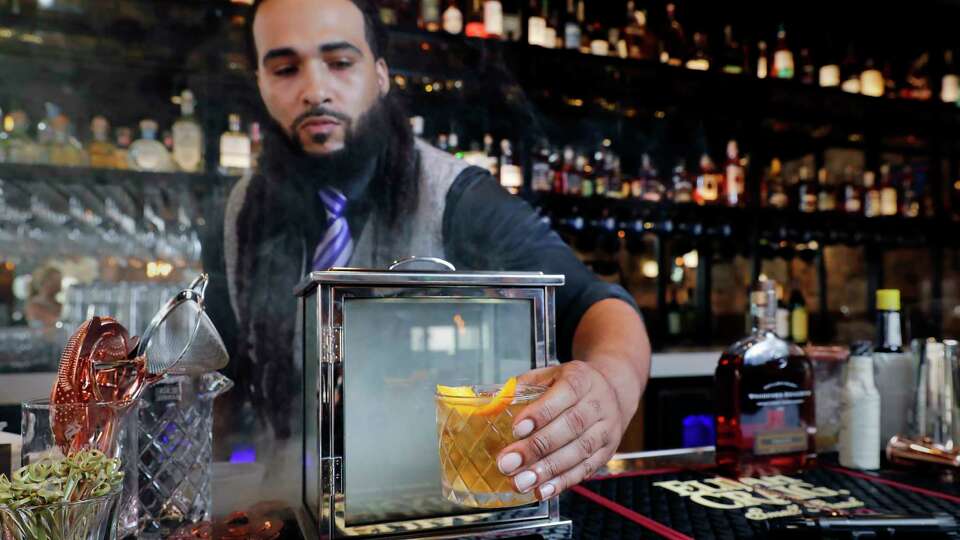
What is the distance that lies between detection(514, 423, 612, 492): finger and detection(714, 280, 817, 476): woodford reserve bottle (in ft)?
1.44

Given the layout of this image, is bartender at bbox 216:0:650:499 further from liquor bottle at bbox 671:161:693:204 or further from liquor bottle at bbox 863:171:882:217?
liquor bottle at bbox 863:171:882:217

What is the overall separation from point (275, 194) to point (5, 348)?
979 millimetres

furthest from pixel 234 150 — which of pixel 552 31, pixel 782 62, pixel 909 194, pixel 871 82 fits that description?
pixel 909 194

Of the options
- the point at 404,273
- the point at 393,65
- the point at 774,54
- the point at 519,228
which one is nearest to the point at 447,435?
the point at 404,273

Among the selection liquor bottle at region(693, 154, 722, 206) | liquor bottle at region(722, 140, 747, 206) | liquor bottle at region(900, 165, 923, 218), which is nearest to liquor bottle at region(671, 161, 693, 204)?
liquor bottle at region(693, 154, 722, 206)

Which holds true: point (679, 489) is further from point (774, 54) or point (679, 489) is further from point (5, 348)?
point (774, 54)

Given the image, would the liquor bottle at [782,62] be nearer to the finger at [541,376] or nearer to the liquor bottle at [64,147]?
the liquor bottle at [64,147]

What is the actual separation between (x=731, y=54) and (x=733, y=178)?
23.9 inches

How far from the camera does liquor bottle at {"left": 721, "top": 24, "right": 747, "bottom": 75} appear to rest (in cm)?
329

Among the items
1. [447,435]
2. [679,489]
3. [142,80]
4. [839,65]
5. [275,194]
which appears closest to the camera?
[447,435]

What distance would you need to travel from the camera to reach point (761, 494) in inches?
38.5

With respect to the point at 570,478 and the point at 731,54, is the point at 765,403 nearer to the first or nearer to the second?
the point at 570,478

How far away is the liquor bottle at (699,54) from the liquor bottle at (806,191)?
30.3 inches

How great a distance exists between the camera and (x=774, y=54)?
11.1ft
